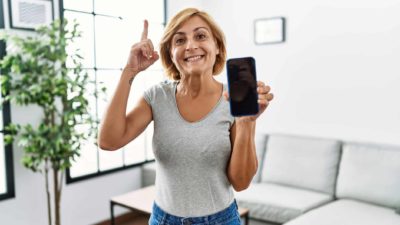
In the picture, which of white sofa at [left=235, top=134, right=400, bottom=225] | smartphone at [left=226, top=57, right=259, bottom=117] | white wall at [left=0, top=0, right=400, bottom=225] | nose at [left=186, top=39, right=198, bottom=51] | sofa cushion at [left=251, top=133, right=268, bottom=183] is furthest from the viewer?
sofa cushion at [left=251, top=133, right=268, bottom=183]

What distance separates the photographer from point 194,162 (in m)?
1.01

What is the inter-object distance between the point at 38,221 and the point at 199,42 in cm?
228

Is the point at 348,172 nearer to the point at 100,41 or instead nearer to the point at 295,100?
the point at 295,100

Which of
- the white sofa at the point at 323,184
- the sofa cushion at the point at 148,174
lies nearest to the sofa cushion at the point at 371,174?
the white sofa at the point at 323,184

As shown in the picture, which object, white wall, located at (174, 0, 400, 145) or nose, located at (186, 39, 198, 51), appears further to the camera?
white wall, located at (174, 0, 400, 145)

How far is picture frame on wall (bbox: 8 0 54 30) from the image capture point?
2545 millimetres

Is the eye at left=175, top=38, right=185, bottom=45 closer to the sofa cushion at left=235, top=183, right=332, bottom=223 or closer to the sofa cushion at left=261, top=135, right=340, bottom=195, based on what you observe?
the sofa cushion at left=235, top=183, right=332, bottom=223

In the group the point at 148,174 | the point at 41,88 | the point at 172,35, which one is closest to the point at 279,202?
the point at 148,174

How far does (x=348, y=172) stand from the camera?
2850 millimetres

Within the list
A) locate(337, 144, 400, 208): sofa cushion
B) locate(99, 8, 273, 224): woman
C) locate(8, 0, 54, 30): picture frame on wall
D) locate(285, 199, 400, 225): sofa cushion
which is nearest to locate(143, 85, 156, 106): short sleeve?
locate(99, 8, 273, 224): woman

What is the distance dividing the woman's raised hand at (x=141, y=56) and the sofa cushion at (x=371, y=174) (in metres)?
2.14

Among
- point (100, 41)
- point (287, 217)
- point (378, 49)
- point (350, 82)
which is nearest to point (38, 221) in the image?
point (100, 41)

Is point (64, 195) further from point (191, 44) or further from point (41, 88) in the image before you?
point (191, 44)

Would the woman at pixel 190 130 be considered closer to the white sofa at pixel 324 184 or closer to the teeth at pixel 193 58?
the teeth at pixel 193 58
